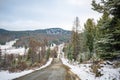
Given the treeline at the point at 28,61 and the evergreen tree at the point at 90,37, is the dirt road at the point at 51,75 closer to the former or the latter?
the treeline at the point at 28,61

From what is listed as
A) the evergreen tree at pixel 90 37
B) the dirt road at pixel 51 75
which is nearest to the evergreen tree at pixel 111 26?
the dirt road at pixel 51 75

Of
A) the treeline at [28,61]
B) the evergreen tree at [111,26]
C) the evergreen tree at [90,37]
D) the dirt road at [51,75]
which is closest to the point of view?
the evergreen tree at [111,26]

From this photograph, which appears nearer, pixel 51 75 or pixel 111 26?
pixel 111 26

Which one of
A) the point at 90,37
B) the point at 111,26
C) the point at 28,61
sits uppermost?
the point at 90,37

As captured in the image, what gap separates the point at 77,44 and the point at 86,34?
468 centimetres

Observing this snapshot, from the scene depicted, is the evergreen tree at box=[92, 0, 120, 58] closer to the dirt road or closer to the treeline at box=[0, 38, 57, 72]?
the dirt road

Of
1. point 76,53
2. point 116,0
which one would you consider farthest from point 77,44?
point 116,0

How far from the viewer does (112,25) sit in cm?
1561

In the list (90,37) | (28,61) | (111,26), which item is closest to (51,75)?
(111,26)

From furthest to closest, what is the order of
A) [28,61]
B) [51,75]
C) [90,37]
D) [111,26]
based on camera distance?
[28,61] < [90,37] < [51,75] < [111,26]

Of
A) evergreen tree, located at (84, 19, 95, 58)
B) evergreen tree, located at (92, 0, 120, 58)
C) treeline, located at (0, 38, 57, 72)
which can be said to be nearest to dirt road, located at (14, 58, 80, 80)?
evergreen tree, located at (92, 0, 120, 58)

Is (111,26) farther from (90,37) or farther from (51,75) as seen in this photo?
(90,37)

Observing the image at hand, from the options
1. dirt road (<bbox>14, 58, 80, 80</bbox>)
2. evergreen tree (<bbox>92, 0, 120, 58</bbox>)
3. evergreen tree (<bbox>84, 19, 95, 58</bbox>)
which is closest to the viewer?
evergreen tree (<bbox>92, 0, 120, 58</bbox>)

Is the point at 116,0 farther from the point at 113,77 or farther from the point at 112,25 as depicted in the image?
the point at 113,77
